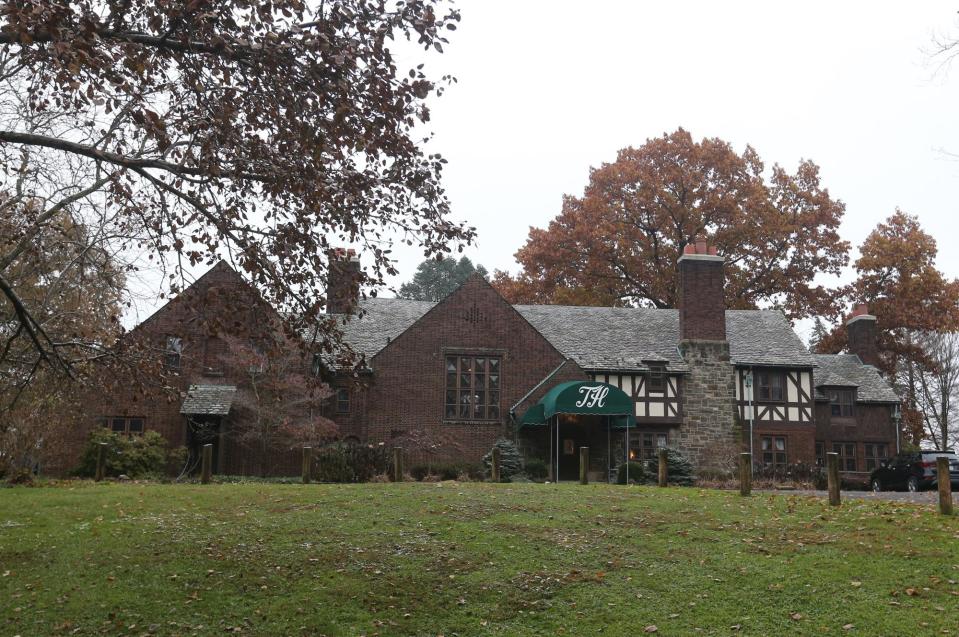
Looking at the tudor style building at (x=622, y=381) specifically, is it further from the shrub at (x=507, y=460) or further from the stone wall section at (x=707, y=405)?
the shrub at (x=507, y=460)

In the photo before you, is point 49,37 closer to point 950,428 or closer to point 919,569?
point 919,569

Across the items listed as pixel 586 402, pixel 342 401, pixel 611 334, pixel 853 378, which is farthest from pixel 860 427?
pixel 342 401

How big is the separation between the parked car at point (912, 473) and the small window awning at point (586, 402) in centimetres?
860

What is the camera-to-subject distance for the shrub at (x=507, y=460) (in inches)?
1054

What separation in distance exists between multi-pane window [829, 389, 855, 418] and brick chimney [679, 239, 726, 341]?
6.42 m

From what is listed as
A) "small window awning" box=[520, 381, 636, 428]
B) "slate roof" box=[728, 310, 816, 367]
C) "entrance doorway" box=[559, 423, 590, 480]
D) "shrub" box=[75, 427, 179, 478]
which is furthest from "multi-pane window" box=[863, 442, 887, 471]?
"shrub" box=[75, 427, 179, 478]

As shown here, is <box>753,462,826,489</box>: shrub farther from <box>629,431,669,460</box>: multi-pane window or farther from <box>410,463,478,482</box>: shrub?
<box>410,463,478,482</box>: shrub

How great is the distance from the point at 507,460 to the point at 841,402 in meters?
17.4

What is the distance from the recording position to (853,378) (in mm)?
38438

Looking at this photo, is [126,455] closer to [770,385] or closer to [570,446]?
[570,446]

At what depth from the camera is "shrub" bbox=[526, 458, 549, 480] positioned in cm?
2814

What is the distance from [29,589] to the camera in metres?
10.8

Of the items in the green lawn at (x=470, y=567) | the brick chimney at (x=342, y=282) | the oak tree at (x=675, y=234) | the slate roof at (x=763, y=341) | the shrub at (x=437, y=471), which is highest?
the oak tree at (x=675, y=234)

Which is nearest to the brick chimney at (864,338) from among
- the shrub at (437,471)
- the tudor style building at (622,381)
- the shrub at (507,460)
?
the tudor style building at (622,381)
